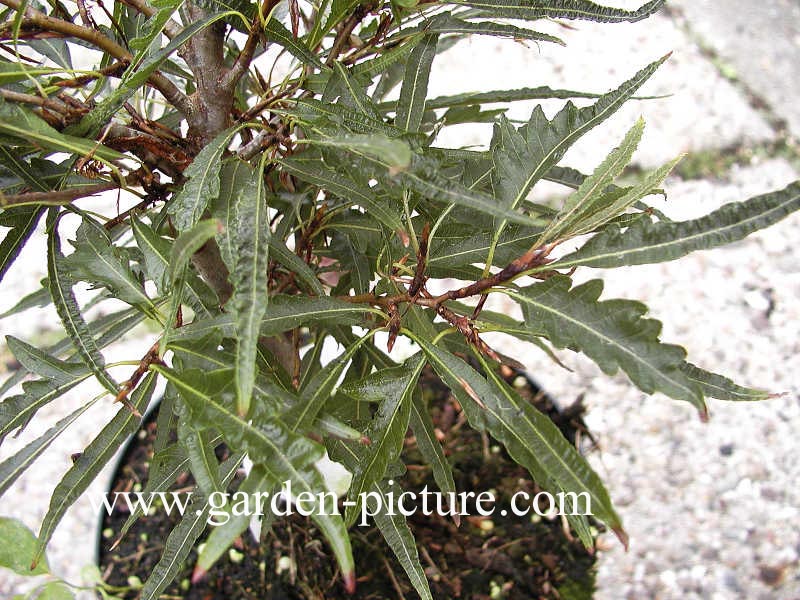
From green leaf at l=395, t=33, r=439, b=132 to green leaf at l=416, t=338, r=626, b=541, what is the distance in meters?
0.16

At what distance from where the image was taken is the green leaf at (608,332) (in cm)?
36

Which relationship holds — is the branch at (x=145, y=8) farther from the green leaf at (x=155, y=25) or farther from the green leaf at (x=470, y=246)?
the green leaf at (x=470, y=246)

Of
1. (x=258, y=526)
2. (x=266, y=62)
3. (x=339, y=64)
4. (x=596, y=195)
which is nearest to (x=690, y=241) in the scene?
(x=596, y=195)

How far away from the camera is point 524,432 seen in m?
0.40

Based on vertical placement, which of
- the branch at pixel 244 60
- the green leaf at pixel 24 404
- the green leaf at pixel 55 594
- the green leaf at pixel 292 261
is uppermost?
the branch at pixel 244 60

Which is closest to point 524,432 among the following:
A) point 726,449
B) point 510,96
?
point 510,96

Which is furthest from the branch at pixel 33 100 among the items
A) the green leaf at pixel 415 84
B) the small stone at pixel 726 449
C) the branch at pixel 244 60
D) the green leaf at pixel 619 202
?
the small stone at pixel 726 449

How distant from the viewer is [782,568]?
0.97 metres

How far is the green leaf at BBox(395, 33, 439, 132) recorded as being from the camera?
481 millimetres

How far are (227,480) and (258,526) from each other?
0.93ft

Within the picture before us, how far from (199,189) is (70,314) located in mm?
127

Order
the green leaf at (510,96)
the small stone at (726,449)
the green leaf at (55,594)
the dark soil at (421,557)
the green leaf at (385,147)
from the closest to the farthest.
Answer: the green leaf at (385,147), the green leaf at (510,96), the green leaf at (55,594), the dark soil at (421,557), the small stone at (726,449)

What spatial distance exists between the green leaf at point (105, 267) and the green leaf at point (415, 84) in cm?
21

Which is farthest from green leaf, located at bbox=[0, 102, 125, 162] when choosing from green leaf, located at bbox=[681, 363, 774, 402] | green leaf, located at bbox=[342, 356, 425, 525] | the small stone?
the small stone
